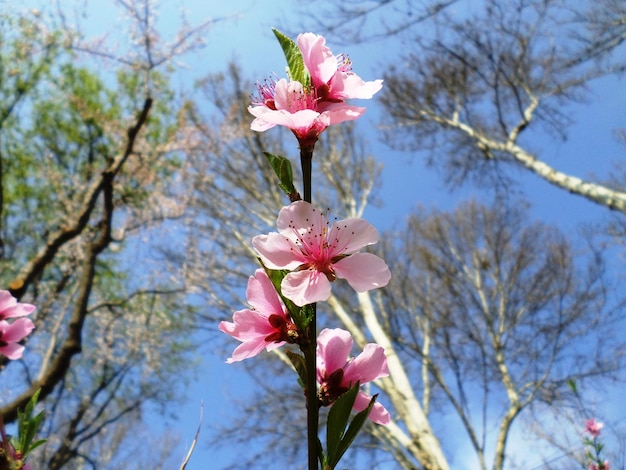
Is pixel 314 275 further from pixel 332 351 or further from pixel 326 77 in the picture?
pixel 326 77

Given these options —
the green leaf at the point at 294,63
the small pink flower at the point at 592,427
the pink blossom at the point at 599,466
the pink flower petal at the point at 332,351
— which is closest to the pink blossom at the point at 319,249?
the pink flower petal at the point at 332,351

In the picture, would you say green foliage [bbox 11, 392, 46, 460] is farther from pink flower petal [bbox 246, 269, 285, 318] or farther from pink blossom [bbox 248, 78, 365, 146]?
pink blossom [bbox 248, 78, 365, 146]

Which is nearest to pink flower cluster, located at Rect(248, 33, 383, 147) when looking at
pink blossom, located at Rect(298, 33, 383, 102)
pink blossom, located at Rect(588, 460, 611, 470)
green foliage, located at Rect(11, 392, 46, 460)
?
pink blossom, located at Rect(298, 33, 383, 102)

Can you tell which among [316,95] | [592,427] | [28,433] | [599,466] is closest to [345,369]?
[316,95]

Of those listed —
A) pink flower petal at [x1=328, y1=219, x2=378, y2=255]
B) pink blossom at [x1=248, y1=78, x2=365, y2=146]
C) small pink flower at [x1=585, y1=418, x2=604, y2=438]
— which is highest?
small pink flower at [x1=585, y1=418, x2=604, y2=438]

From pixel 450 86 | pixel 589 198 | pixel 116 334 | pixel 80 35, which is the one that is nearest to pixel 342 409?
pixel 589 198

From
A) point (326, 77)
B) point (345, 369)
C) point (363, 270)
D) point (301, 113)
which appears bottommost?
point (345, 369)

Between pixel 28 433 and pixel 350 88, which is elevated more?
pixel 350 88
